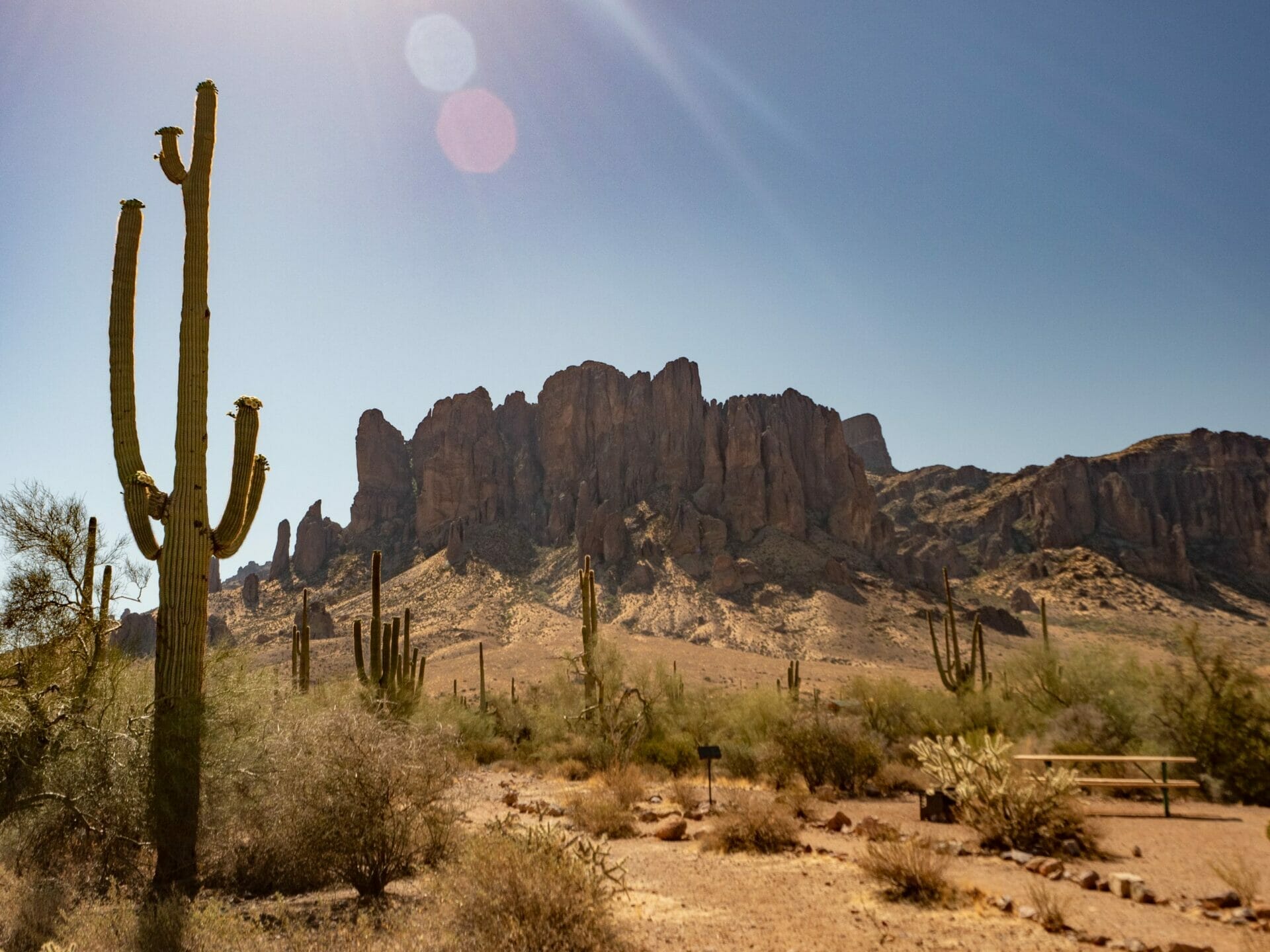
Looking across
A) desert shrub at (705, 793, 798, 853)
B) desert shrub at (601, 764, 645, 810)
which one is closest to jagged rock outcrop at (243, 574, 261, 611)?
desert shrub at (601, 764, 645, 810)

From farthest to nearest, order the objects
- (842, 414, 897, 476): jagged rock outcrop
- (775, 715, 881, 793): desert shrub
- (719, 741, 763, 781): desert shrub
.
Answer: (842, 414, 897, 476): jagged rock outcrop
(719, 741, 763, 781): desert shrub
(775, 715, 881, 793): desert shrub

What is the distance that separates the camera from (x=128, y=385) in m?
9.02

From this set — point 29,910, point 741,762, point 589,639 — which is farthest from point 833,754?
point 29,910

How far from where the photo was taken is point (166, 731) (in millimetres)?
7824

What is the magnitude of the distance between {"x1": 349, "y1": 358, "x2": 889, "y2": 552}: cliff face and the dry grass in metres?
68.1

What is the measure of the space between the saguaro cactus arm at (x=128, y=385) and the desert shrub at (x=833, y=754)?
1227 cm

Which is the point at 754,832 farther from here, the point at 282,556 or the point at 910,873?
the point at 282,556

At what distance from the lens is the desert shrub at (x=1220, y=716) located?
12.9 meters

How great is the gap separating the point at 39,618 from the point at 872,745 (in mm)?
14072

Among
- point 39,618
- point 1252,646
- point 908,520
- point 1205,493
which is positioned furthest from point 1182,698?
point 1205,493

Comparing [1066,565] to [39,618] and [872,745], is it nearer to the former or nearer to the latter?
[872,745]

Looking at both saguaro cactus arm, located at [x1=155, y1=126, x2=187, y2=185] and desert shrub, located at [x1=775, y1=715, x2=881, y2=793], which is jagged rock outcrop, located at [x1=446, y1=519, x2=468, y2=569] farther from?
saguaro cactus arm, located at [x1=155, y1=126, x2=187, y2=185]

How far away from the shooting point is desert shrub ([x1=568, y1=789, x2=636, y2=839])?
12008 millimetres

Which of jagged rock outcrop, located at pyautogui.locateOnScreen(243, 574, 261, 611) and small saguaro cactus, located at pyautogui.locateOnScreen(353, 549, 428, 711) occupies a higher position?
jagged rock outcrop, located at pyautogui.locateOnScreen(243, 574, 261, 611)
